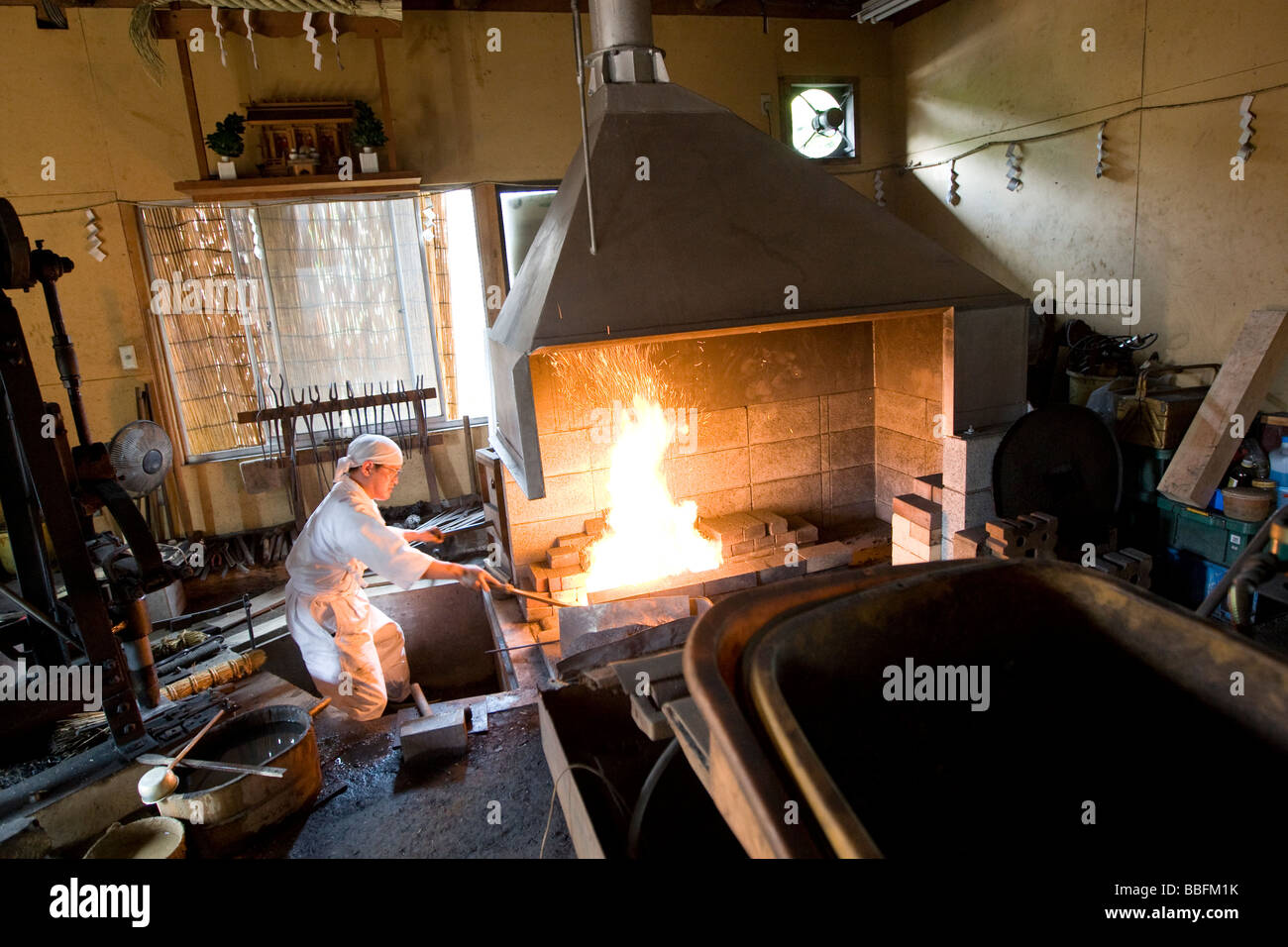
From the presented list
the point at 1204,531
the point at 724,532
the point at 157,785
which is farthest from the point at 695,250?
the point at 1204,531

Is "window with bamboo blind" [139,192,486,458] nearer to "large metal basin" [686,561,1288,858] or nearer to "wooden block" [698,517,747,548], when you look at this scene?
"wooden block" [698,517,747,548]

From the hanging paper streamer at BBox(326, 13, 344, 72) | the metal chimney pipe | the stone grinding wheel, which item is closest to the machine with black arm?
the metal chimney pipe

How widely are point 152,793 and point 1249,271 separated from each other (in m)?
6.91

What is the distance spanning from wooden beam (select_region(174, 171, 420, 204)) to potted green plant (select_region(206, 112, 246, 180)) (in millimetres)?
193

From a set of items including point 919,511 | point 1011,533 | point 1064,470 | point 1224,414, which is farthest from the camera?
point 919,511

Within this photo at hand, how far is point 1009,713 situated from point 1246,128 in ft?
17.7

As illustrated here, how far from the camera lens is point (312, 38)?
6441 mm

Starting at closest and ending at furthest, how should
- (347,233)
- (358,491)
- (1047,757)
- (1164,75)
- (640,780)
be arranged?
1. (1047,757)
2. (640,780)
3. (358,491)
4. (1164,75)
5. (347,233)

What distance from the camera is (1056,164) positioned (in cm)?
644

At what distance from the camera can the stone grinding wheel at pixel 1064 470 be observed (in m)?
4.27

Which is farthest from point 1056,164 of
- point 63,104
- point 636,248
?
point 63,104

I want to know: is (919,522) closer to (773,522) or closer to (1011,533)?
(773,522)

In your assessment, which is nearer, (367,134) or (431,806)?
(431,806)
